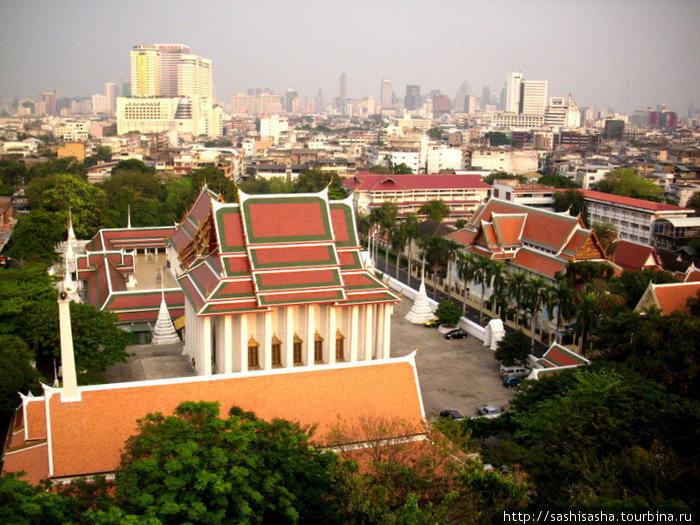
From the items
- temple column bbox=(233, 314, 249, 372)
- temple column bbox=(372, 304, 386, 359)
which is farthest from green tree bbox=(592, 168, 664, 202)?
temple column bbox=(233, 314, 249, 372)

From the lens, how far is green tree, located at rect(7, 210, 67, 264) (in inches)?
1662

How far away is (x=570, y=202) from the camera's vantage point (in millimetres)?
63094

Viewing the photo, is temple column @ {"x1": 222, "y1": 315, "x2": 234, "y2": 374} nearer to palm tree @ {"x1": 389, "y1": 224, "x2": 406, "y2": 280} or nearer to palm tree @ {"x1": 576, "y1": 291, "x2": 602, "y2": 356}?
palm tree @ {"x1": 576, "y1": 291, "x2": 602, "y2": 356}

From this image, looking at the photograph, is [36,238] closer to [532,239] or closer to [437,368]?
[437,368]

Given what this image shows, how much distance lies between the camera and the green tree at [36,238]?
138 feet

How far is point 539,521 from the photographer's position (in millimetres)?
13531

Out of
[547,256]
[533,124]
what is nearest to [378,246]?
[547,256]

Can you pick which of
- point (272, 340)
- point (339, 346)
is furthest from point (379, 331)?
point (272, 340)

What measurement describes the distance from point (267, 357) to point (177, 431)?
38.0ft

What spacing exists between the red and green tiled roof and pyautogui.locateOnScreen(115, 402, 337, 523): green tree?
1022 centimetres

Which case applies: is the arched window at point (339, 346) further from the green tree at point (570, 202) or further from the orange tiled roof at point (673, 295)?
the green tree at point (570, 202)

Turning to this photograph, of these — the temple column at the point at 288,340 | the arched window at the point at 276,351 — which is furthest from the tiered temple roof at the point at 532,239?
the arched window at the point at 276,351

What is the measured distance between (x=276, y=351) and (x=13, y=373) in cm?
862

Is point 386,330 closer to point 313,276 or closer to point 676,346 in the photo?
point 313,276
